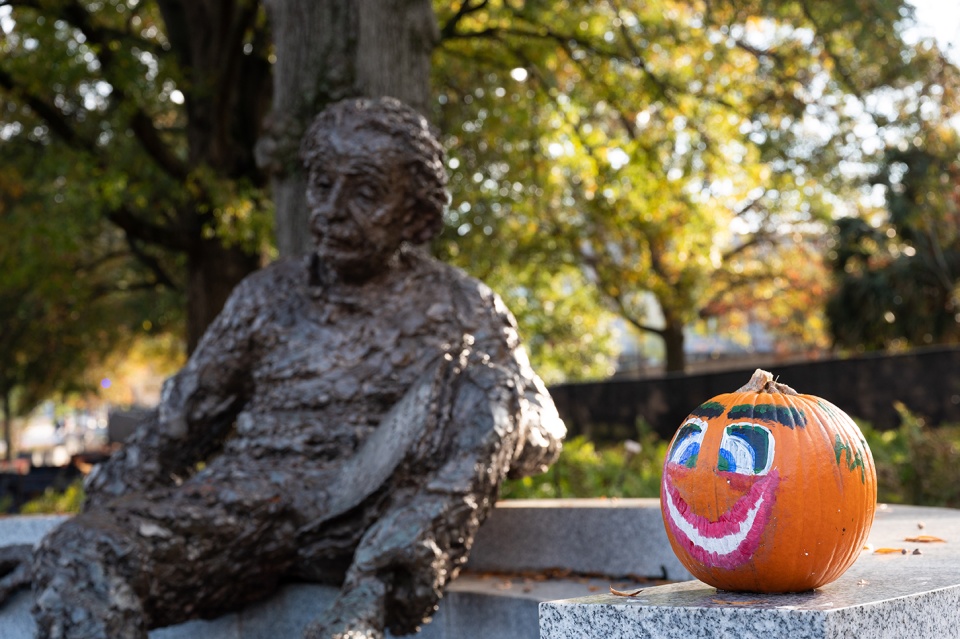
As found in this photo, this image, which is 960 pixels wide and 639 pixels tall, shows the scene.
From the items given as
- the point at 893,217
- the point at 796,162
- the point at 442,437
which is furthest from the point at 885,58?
the point at 893,217

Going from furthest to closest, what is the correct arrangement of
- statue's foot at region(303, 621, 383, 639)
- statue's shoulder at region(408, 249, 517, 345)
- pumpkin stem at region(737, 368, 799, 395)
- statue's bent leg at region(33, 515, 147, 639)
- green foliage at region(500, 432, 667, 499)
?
1. green foliage at region(500, 432, 667, 499)
2. statue's shoulder at region(408, 249, 517, 345)
3. statue's bent leg at region(33, 515, 147, 639)
4. statue's foot at region(303, 621, 383, 639)
5. pumpkin stem at region(737, 368, 799, 395)

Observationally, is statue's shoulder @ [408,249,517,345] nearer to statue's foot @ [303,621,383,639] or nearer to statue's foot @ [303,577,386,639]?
statue's foot @ [303,577,386,639]

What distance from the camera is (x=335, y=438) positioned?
420 centimetres

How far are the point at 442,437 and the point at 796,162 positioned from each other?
8.77 m

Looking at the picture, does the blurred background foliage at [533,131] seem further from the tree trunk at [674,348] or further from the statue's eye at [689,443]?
the tree trunk at [674,348]

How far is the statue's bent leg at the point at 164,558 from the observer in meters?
3.23

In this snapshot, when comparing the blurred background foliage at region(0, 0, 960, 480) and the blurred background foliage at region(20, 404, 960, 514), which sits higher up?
the blurred background foliage at region(0, 0, 960, 480)

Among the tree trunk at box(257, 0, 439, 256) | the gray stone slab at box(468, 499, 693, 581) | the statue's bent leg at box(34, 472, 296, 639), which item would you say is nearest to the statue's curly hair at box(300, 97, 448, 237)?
the statue's bent leg at box(34, 472, 296, 639)

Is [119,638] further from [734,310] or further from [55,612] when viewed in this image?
[734,310]

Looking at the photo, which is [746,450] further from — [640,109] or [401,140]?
[640,109]

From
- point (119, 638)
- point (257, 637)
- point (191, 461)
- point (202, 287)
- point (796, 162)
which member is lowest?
point (257, 637)

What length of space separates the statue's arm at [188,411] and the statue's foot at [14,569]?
1.09ft

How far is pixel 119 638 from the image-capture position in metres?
3.20

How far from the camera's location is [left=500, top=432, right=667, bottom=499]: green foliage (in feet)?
23.3
